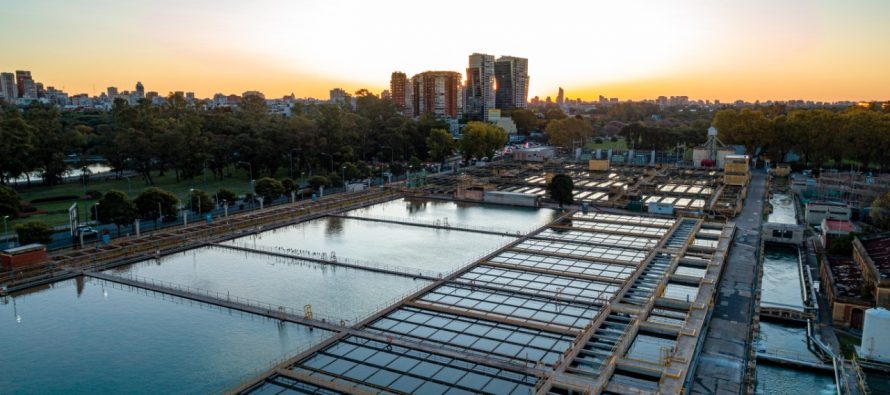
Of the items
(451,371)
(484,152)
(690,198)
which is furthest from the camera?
(484,152)

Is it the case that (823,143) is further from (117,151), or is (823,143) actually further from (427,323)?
(117,151)

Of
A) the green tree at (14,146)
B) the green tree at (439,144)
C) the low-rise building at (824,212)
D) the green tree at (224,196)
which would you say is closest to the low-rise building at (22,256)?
A: the green tree at (224,196)

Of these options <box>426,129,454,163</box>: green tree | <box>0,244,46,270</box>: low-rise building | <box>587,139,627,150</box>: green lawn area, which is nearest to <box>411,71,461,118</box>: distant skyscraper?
<box>587,139,627,150</box>: green lawn area

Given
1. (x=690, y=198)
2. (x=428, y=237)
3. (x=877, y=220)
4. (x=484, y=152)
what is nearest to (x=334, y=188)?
(x=428, y=237)

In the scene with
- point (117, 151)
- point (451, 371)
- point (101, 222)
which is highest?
point (117, 151)

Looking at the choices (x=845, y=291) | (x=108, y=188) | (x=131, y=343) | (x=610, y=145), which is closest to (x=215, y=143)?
(x=108, y=188)

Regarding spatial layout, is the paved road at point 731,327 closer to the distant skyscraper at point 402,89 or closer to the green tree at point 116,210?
the green tree at point 116,210

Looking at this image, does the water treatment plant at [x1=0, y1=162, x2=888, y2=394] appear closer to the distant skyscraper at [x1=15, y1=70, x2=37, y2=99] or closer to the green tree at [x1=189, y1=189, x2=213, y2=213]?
the green tree at [x1=189, y1=189, x2=213, y2=213]
